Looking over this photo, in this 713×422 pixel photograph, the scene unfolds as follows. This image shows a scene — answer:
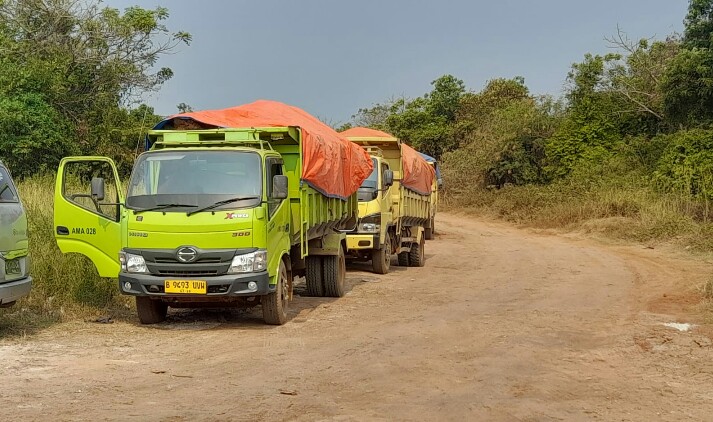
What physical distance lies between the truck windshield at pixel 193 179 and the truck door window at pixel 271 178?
0.47ft

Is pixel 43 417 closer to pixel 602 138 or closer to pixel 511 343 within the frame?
pixel 511 343

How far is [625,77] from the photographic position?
100 ft

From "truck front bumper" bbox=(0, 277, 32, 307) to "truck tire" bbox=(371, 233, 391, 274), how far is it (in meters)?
7.95

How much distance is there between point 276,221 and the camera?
9188 millimetres

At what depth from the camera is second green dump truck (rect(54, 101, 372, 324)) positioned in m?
8.52

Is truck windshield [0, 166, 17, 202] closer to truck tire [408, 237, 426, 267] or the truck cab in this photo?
the truck cab

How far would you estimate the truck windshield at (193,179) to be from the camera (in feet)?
28.9

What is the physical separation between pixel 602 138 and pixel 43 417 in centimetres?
2909

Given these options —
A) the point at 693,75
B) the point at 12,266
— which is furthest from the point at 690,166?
the point at 12,266

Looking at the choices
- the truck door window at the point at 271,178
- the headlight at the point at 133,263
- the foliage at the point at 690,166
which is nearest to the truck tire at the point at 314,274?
the truck door window at the point at 271,178

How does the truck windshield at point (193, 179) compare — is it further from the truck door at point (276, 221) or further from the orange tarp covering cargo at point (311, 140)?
the orange tarp covering cargo at point (311, 140)

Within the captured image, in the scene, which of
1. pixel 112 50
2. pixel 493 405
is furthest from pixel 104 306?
pixel 112 50

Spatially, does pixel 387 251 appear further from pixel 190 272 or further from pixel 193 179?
pixel 190 272

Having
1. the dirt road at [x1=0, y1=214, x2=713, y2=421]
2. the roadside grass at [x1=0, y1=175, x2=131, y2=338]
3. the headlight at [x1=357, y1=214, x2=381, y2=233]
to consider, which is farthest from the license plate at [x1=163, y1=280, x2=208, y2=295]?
the headlight at [x1=357, y1=214, x2=381, y2=233]
